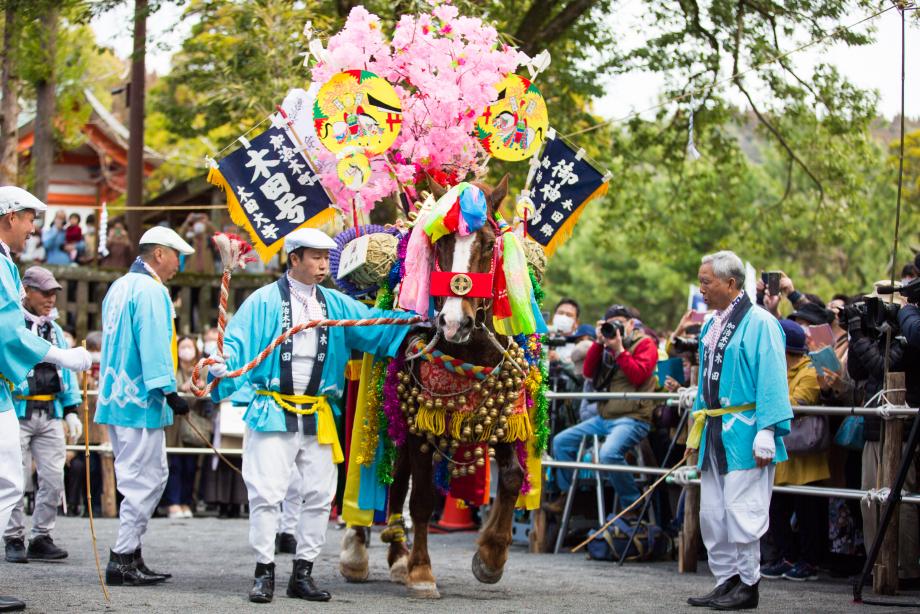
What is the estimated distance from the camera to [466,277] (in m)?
6.57

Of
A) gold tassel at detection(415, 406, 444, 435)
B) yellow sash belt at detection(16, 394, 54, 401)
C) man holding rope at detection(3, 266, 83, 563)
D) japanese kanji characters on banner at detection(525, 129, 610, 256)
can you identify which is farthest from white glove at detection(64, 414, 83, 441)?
A: japanese kanji characters on banner at detection(525, 129, 610, 256)

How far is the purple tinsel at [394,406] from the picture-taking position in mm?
7207

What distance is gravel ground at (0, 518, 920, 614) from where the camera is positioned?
21.5ft

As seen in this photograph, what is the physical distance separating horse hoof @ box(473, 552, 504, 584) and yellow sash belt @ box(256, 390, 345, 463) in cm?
104

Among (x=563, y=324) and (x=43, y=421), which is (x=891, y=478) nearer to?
(x=563, y=324)

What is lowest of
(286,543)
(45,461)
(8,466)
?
(286,543)

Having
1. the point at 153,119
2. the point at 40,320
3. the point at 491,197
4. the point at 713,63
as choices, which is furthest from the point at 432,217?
the point at 153,119

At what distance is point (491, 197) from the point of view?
6984 millimetres

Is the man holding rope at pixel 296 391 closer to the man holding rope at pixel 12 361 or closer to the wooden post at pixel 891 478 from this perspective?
the man holding rope at pixel 12 361

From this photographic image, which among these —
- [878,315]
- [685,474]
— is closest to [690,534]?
[685,474]

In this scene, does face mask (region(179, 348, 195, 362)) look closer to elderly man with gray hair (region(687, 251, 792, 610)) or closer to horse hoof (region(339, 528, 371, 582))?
horse hoof (region(339, 528, 371, 582))

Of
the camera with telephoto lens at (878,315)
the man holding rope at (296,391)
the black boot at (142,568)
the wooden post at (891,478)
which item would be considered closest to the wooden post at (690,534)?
the wooden post at (891,478)

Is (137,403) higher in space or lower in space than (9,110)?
lower

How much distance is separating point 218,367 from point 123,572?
5.10ft
